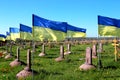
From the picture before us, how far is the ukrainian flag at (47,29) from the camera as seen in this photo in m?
19.9

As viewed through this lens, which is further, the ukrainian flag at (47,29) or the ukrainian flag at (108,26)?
the ukrainian flag at (108,26)

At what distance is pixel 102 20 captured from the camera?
972 inches

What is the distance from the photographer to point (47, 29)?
20.3 meters

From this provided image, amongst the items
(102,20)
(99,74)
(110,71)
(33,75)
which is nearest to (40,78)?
(33,75)

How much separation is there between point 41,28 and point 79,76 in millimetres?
3471

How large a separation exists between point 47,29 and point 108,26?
5.62 m

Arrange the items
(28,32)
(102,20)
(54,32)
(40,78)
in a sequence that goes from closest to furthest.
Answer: (40,78) → (54,32) → (102,20) → (28,32)

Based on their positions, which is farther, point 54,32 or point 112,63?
point 112,63

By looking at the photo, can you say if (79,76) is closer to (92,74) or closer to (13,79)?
(92,74)

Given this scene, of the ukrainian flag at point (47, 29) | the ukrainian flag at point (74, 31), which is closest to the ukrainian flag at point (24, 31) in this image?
the ukrainian flag at point (74, 31)

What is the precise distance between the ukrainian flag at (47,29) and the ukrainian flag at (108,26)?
345 centimetres

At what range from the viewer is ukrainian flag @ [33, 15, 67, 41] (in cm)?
1987

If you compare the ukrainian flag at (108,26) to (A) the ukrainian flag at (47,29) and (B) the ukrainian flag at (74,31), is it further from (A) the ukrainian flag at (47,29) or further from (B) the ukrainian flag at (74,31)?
(B) the ukrainian flag at (74,31)

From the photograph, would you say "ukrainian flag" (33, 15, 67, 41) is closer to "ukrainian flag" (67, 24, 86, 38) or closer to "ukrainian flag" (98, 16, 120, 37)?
"ukrainian flag" (98, 16, 120, 37)
